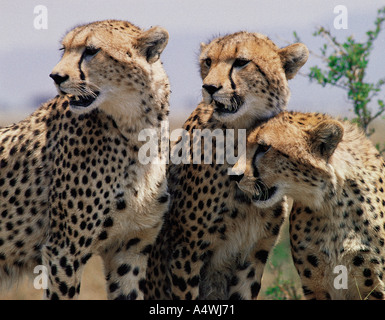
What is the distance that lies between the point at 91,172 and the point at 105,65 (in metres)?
0.57

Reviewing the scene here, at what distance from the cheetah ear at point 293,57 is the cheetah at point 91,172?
67 cm

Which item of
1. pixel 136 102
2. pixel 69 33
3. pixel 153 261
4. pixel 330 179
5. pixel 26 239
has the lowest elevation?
pixel 153 261

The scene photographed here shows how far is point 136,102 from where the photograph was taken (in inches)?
142

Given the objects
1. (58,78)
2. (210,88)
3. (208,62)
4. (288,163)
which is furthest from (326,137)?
(58,78)

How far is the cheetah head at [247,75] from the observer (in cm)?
359

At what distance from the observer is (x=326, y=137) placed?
3.52 meters

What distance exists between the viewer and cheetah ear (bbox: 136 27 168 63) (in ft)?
11.9

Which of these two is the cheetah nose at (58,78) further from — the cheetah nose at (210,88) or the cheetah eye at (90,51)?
the cheetah nose at (210,88)

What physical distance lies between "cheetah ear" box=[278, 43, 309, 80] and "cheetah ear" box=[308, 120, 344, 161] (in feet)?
1.53

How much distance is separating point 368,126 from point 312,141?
6.75 feet

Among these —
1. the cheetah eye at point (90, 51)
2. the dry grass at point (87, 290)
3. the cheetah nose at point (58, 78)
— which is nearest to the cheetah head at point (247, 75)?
the cheetah eye at point (90, 51)
